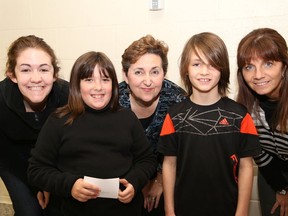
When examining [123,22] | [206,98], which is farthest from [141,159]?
[123,22]

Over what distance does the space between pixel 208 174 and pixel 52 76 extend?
1.01 m

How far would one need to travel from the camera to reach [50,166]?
1.42 meters

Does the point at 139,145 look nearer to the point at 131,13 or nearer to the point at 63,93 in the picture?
the point at 63,93

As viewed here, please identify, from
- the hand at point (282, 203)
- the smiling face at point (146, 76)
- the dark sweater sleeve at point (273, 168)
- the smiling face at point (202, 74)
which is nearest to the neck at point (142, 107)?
the smiling face at point (146, 76)

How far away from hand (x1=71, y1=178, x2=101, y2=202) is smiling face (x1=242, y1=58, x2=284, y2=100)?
0.94 meters

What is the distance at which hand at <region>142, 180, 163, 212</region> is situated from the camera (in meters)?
1.93

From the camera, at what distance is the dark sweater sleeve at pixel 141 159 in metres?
1.48

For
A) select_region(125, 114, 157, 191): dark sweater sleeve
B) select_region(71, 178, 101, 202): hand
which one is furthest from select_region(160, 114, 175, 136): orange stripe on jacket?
select_region(71, 178, 101, 202): hand

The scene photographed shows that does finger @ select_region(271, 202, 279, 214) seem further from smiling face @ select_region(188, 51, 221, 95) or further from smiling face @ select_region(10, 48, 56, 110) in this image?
smiling face @ select_region(10, 48, 56, 110)

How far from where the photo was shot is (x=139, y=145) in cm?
155

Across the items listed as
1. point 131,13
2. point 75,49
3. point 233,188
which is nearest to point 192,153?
point 233,188

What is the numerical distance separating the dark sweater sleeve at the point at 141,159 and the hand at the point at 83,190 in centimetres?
19

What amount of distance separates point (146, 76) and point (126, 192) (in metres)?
0.65

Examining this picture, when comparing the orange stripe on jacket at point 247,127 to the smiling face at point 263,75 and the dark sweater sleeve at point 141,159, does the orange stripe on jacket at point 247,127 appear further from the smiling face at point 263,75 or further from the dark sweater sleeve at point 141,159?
the dark sweater sleeve at point 141,159
